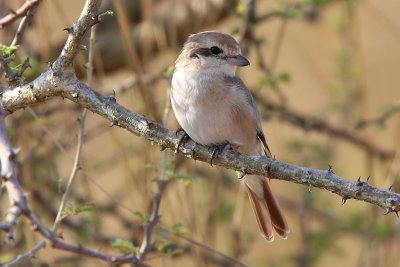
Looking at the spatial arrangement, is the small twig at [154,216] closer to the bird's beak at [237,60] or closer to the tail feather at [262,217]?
the bird's beak at [237,60]

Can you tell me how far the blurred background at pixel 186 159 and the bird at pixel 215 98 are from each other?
0.47 feet

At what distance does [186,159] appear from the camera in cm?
393

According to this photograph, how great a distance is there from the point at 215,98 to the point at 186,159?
0.80m

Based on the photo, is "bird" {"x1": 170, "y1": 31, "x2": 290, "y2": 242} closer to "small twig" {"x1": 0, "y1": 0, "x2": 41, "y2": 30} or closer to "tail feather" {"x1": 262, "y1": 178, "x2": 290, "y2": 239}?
"tail feather" {"x1": 262, "y1": 178, "x2": 290, "y2": 239}

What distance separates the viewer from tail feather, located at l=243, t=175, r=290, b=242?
355 centimetres

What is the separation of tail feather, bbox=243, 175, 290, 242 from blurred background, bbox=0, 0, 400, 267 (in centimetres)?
33

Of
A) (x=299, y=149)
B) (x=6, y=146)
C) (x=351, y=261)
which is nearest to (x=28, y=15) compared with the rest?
(x=6, y=146)

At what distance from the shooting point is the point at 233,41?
11.1 feet

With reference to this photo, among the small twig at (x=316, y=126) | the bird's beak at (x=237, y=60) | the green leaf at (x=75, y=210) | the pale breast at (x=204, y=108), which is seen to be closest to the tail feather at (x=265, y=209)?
the pale breast at (x=204, y=108)

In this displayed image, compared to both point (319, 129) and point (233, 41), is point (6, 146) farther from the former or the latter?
point (319, 129)

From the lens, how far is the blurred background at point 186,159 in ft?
12.7

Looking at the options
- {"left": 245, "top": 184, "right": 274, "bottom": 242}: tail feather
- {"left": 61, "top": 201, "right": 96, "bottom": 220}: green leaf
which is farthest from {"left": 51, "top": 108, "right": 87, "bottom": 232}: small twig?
{"left": 245, "top": 184, "right": 274, "bottom": 242}: tail feather

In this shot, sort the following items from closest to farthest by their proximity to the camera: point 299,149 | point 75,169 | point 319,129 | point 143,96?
point 75,169 < point 143,96 < point 319,129 < point 299,149

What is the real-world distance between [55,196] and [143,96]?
65.7 inches
